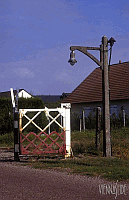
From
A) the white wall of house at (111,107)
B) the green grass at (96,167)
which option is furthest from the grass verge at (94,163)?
the white wall of house at (111,107)

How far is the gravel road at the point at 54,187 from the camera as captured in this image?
8062mm

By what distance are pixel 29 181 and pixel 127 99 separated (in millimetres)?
28555

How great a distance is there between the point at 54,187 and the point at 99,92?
32.0 m

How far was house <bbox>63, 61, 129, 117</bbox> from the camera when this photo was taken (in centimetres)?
3862

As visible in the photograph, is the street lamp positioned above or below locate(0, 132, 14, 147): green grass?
above

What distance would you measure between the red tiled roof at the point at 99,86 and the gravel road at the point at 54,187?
27.2 meters

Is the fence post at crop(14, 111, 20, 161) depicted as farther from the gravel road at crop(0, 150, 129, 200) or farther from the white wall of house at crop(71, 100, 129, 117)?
the white wall of house at crop(71, 100, 129, 117)

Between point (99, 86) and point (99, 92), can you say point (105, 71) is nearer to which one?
point (99, 92)

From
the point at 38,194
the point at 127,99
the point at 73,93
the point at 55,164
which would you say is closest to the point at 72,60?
the point at 55,164

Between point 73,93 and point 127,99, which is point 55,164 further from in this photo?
point 73,93

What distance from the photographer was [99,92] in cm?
4075

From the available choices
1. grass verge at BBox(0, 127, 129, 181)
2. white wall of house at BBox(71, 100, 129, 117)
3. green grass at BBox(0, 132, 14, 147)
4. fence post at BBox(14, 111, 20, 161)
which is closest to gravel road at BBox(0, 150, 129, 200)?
grass verge at BBox(0, 127, 129, 181)

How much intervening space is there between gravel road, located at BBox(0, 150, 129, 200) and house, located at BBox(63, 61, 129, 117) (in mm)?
27061

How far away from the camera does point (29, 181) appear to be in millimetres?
9969
